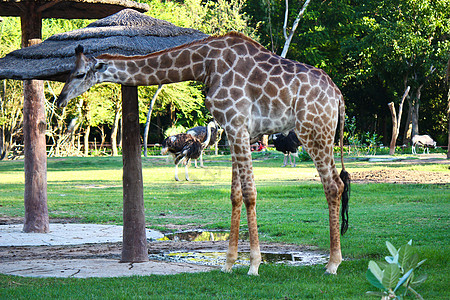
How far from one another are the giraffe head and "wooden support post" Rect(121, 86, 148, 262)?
135cm

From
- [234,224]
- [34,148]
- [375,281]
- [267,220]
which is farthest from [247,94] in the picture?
[267,220]

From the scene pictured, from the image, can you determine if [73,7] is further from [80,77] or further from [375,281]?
[375,281]

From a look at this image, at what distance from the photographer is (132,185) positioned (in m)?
8.65

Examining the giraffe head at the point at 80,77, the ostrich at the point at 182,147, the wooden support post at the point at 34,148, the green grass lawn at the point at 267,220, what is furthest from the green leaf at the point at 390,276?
the ostrich at the point at 182,147

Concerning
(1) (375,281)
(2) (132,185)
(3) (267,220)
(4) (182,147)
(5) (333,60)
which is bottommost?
(3) (267,220)

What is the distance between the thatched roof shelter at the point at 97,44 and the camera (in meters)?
7.72

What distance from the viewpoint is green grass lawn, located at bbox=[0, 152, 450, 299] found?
6.42 metres

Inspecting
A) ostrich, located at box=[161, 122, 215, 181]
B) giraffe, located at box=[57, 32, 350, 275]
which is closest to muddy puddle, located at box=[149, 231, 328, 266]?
giraffe, located at box=[57, 32, 350, 275]

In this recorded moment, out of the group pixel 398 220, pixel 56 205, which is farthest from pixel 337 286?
pixel 56 205

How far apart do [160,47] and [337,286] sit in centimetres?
385

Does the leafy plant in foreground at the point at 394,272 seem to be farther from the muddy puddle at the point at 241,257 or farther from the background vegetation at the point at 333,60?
the background vegetation at the point at 333,60

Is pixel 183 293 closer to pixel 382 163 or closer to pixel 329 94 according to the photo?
pixel 329 94

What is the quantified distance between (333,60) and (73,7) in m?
38.0

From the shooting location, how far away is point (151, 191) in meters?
18.8
